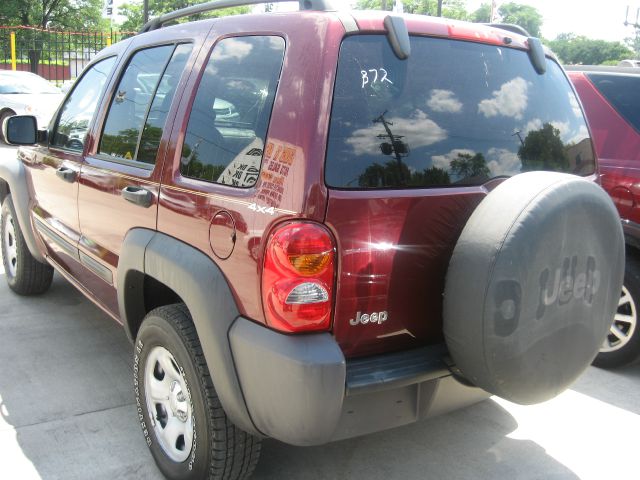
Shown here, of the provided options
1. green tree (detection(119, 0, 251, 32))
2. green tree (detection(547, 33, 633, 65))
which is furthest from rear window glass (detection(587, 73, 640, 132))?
green tree (detection(547, 33, 633, 65))

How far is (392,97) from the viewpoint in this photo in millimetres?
2297

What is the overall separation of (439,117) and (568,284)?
0.76m

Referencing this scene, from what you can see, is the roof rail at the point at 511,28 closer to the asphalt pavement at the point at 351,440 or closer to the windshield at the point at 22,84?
the asphalt pavement at the point at 351,440

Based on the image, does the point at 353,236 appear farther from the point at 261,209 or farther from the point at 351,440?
the point at 351,440

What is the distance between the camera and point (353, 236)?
7.04 feet

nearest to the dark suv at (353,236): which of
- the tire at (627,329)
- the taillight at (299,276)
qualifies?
the taillight at (299,276)

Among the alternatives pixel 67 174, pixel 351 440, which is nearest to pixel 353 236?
pixel 351 440

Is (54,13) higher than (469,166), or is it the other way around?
(54,13)

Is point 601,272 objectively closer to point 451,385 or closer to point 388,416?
point 451,385

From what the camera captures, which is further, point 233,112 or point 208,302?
point 233,112

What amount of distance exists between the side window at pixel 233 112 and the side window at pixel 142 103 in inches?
10.9

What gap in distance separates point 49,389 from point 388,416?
85.4 inches

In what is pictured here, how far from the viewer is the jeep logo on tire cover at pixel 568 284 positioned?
2.19 meters

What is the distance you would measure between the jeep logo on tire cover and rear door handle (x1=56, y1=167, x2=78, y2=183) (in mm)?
2590
